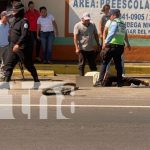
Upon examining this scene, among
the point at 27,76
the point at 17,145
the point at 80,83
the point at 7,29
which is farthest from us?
the point at 27,76

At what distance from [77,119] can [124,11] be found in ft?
27.1

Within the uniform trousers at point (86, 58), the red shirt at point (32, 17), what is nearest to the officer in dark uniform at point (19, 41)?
the uniform trousers at point (86, 58)

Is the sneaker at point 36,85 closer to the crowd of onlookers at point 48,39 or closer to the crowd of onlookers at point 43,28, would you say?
the crowd of onlookers at point 48,39

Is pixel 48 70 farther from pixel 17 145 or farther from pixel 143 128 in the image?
pixel 17 145

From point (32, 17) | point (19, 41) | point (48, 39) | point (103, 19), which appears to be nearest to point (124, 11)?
point (103, 19)

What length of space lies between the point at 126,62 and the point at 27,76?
336 cm

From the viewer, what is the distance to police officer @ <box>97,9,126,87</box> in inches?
521

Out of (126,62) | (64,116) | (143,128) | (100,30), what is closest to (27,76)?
(100,30)

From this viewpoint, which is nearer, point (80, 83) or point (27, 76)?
point (80, 83)

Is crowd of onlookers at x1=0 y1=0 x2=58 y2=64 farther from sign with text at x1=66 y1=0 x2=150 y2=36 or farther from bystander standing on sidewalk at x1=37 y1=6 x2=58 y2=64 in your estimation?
sign with text at x1=66 y1=0 x2=150 y2=36

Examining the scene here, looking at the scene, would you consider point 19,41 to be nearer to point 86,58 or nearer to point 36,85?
point 36,85

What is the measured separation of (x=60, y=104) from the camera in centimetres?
1093

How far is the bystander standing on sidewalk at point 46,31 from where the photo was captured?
16359 millimetres

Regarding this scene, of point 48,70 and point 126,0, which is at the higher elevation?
point 126,0
